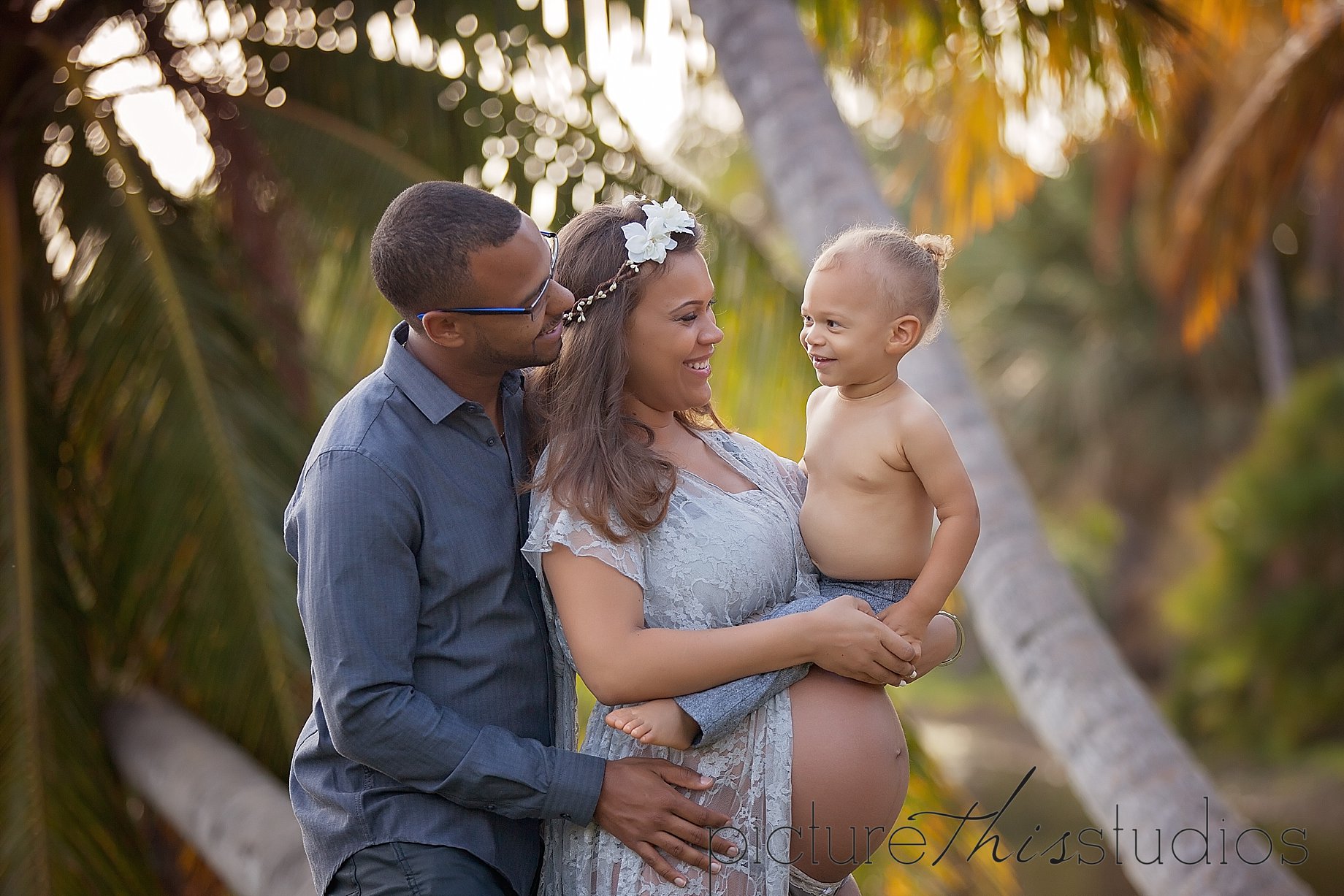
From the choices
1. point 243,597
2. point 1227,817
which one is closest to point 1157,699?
point 1227,817

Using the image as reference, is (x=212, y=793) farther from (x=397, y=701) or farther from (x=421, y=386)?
(x=421, y=386)

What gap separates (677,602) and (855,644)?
0.35m

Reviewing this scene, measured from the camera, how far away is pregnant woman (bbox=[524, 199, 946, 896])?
231 centimetres

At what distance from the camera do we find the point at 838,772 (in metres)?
2.46

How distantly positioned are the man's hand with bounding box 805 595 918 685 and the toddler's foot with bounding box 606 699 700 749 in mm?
284

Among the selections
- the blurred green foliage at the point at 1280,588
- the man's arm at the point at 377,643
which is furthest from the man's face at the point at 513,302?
the blurred green foliage at the point at 1280,588

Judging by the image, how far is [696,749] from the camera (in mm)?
2439

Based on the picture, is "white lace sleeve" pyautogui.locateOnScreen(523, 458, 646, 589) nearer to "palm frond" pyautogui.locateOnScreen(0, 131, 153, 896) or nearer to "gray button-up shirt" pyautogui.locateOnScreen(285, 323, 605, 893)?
"gray button-up shirt" pyautogui.locateOnScreen(285, 323, 605, 893)

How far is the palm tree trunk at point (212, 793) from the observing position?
298 cm

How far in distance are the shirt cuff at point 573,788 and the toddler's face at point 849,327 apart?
0.92m

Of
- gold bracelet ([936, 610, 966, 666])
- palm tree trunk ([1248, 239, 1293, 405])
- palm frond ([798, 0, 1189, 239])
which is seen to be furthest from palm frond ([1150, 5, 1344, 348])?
palm tree trunk ([1248, 239, 1293, 405])

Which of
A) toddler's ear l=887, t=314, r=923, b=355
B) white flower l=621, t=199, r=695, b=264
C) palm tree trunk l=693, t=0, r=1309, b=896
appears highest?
white flower l=621, t=199, r=695, b=264

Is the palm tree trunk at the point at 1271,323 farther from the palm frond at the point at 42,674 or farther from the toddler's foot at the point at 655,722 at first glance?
the toddler's foot at the point at 655,722

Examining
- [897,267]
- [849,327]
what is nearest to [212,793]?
[849,327]
